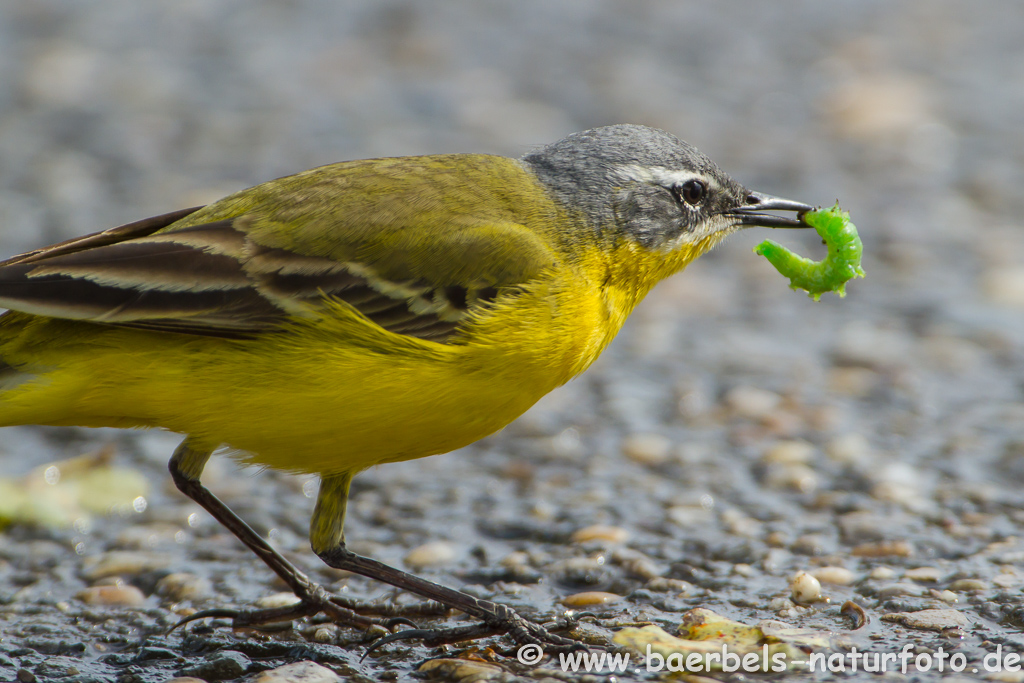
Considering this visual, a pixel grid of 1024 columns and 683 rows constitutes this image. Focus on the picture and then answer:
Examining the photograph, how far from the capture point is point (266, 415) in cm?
479

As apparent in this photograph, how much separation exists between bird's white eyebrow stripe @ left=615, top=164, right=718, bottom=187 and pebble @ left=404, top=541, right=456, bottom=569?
209 centimetres

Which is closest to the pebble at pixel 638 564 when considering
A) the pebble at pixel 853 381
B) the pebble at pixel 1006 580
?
the pebble at pixel 1006 580

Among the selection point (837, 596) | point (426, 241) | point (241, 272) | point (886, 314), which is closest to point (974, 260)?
point (886, 314)

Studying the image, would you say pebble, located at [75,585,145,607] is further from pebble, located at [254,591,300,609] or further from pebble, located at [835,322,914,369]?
pebble, located at [835,322,914,369]

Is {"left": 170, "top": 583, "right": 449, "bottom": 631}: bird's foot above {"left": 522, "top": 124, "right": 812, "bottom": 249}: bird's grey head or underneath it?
underneath

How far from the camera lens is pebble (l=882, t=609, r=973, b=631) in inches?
193

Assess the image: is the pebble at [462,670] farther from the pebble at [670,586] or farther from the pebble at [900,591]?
the pebble at [900,591]

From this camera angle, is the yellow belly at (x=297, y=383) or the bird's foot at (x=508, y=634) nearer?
the yellow belly at (x=297, y=383)

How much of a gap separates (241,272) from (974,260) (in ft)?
20.4

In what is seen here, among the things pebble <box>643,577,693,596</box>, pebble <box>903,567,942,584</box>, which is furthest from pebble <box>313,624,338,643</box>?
pebble <box>903,567,942,584</box>

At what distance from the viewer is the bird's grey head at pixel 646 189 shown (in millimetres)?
5688

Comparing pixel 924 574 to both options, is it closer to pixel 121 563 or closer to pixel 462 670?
pixel 462 670

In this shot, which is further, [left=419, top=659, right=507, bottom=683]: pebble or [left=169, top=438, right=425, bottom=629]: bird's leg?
[left=169, top=438, right=425, bottom=629]: bird's leg

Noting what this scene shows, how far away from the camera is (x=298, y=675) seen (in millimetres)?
4676
